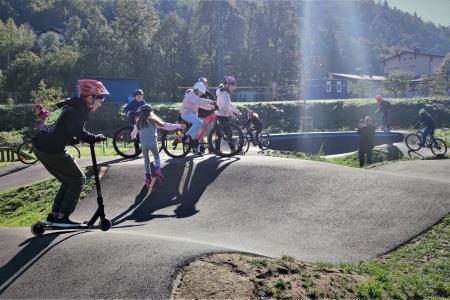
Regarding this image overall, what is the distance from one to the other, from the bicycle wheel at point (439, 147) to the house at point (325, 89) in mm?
50379

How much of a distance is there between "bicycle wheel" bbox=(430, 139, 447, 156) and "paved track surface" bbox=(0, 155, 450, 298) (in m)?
6.18

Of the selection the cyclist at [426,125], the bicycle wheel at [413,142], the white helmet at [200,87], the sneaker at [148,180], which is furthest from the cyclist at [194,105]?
the bicycle wheel at [413,142]

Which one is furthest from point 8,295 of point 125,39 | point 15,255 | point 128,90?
point 125,39

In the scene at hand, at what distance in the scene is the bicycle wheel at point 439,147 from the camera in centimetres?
1904

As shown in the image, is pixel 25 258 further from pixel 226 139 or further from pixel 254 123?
pixel 254 123

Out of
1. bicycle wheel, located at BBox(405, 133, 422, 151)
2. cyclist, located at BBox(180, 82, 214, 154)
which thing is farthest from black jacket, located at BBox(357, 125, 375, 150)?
cyclist, located at BBox(180, 82, 214, 154)

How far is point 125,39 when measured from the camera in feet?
187

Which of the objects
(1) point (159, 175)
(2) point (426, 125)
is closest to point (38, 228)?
(1) point (159, 175)

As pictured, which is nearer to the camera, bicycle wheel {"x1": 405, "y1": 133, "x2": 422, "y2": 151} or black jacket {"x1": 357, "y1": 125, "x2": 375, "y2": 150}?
black jacket {"x1": 357, "y1": 125, "x2": 375, "y2": 150}

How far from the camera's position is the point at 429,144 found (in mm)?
19281

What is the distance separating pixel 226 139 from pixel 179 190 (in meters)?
2.79

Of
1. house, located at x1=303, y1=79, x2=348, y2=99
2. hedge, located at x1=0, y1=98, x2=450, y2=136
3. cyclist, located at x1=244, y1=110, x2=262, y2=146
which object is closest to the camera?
cyclist, located at x1=244, y1=110, x2=262, y2=146

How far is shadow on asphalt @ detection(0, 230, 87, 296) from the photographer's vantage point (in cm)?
576

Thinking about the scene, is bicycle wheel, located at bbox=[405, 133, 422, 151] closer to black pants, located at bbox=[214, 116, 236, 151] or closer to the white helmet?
black pants, located at bbox=[214, 116, 236, 151]
